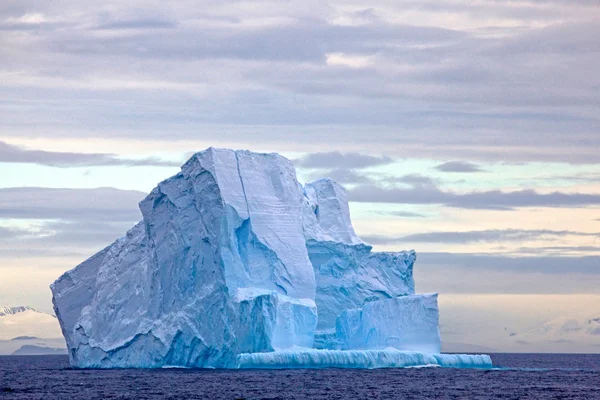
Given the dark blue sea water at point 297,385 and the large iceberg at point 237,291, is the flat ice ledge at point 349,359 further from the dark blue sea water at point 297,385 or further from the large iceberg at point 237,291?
the dark blue sea water at point 297,385

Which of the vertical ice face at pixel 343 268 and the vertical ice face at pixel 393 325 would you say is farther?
the vertical ice face at pixel 343 268

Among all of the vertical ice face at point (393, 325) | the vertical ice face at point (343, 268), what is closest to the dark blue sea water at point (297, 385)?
the vertical ice face at point (393, 325)

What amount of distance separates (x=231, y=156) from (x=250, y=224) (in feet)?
7.94

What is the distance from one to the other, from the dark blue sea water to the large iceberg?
775 mm

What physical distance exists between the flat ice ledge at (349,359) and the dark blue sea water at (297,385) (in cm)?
55

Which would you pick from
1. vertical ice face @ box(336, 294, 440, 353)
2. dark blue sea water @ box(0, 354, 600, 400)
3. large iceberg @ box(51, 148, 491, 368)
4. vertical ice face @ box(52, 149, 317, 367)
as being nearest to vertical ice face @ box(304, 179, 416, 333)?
large iceberg @ box(51, 148, 491, 368)

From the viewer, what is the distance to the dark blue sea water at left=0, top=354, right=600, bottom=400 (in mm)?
30578

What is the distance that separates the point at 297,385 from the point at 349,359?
2487mm

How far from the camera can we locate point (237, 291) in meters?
35.2

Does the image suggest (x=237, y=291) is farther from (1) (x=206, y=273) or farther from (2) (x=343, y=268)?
(2) (x=343, y=268)

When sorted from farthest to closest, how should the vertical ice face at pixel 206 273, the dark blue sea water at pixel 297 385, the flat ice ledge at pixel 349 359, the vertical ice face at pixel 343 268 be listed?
1. the vertical ice face at pixel 343 268
2. the vertical ice face at pixel 206 273
3. the flat ice ledge at pixel 349 359
4. the dark blue sea water at pixel 297 385

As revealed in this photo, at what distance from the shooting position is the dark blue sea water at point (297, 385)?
100 feet

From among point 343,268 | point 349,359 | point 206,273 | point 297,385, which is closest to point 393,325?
point 343,268

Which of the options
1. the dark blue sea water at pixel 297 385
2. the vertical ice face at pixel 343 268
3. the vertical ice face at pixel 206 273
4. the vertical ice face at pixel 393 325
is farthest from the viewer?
the vertical ice face at pixel 343 268
